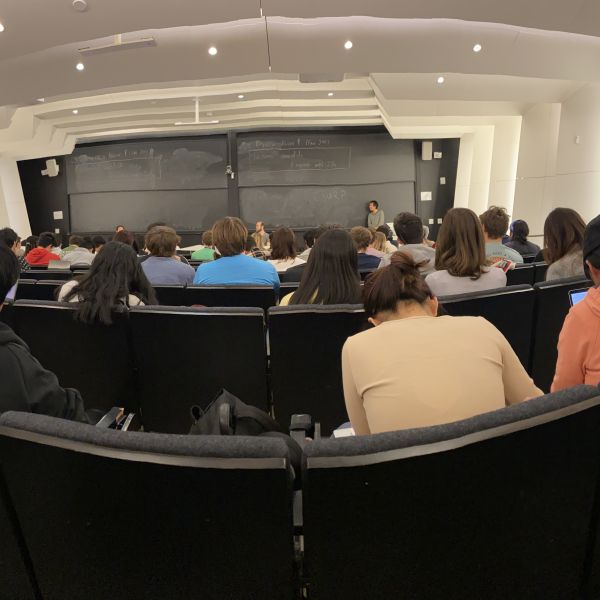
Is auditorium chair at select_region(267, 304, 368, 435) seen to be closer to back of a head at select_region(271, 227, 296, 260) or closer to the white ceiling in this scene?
back of a head at select_region(271, 227, 296, 260)

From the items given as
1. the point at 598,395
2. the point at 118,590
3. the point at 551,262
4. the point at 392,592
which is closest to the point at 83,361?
the point at 118,590

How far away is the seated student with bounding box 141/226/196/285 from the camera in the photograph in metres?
3.33

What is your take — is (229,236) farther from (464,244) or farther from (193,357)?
(464,244)

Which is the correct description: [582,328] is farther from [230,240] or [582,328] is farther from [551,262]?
[230,240]

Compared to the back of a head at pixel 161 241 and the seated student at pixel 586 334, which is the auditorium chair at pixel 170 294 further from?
the seated student at pixel 586 334

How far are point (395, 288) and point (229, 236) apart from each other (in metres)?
2.00

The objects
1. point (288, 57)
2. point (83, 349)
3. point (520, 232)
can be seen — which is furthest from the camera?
point (288, 57)

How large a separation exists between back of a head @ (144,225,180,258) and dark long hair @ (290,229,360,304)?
1.59m

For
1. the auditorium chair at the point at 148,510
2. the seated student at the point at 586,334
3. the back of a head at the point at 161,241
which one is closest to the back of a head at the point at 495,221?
the seated student at the point at 586,334

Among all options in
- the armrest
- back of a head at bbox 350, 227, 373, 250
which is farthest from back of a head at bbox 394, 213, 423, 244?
the armrest

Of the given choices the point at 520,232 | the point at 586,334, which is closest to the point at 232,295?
the point at 586,334

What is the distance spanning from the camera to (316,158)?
10172mm

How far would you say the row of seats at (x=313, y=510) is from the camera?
799 millimetres

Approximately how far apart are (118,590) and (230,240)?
238cm
